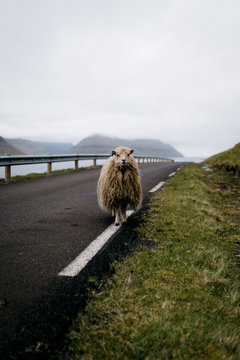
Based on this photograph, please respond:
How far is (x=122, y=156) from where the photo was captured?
4.41 metres

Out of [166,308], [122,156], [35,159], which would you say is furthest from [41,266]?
[35,159]

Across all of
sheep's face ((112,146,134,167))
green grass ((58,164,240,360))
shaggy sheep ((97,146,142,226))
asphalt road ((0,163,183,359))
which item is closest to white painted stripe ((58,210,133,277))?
asphalt road ((0,163,183,359))

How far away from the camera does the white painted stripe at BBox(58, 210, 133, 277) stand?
2.57 m

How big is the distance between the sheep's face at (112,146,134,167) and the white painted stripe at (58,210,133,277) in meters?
1.16

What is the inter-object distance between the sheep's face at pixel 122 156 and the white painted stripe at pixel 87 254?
1159 millimetres

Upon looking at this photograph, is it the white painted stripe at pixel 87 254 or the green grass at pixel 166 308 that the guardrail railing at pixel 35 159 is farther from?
the green grass at pixel 166 308

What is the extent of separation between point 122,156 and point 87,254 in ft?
6.48

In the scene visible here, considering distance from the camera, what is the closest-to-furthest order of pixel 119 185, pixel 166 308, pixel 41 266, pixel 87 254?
pixel 166 308, pixel 41 266, pixel 87 254, pixel 119 185

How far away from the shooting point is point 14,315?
6.18 ft

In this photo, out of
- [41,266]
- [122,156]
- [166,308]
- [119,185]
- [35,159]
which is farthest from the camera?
[35,159]

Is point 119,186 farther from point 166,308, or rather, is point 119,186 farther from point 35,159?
point 35,159

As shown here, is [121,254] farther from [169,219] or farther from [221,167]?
[221,167]

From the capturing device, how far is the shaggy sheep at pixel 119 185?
179 inches

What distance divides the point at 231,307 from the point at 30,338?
177cm
